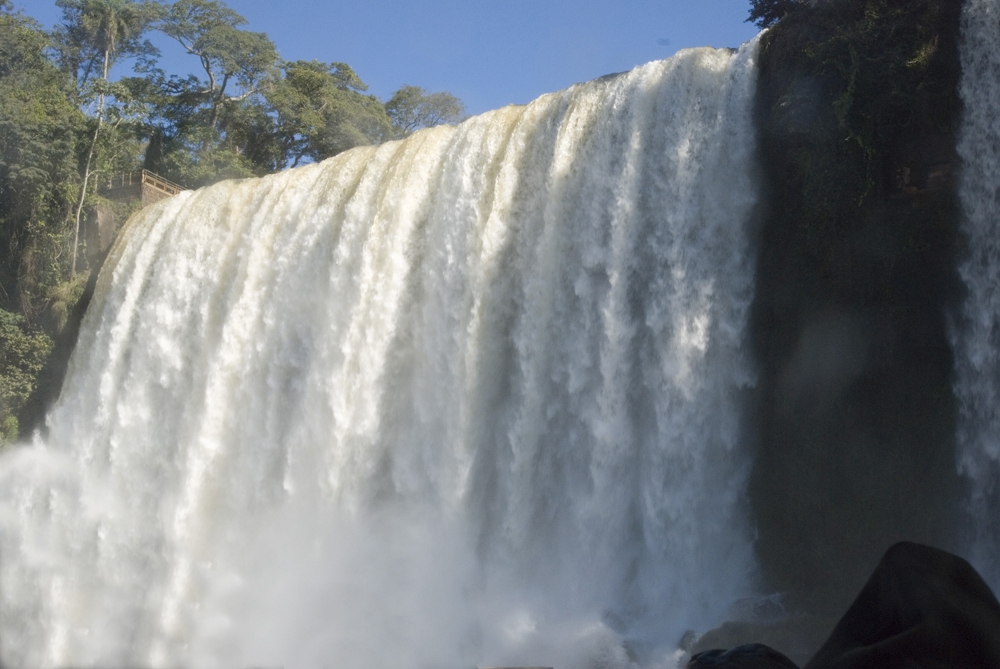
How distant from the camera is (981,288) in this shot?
28.7 feet

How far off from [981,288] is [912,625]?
831cm

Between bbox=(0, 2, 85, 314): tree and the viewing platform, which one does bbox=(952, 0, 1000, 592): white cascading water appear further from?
bbox=(0, 2, 85, 314): tree

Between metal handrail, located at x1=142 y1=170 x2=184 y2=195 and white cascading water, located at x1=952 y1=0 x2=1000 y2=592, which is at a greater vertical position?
metal handrail, located at x1=142 y1=170 x2=184 y2=195

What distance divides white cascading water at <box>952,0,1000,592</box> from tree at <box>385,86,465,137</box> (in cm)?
2524

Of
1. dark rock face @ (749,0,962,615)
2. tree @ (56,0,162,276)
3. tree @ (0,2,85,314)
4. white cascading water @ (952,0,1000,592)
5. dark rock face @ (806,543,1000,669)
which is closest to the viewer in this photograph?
dark rock face @ (806,543,1000,669)

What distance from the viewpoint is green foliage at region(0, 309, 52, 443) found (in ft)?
58.7

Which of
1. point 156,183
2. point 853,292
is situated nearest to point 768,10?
point 853,292

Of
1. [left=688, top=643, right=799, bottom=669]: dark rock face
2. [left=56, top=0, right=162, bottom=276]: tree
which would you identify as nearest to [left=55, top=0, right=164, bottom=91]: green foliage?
[left=56, top=0, right=162, bottom=276]: tree

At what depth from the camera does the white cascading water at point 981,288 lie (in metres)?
8.53

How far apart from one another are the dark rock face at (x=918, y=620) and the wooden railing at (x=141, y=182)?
2091 centimetres

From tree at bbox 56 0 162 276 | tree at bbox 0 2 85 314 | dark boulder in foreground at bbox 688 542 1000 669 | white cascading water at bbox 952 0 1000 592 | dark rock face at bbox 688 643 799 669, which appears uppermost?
tree at bbox 56 0 162 276

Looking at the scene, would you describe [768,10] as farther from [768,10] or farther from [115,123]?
[115,123]

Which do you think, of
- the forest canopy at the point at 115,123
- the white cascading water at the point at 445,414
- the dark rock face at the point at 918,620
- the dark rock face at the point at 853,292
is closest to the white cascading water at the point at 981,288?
the dark rock face at the point at 853,292

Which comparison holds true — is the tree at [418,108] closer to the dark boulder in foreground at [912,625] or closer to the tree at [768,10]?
the tree at [768,10]
